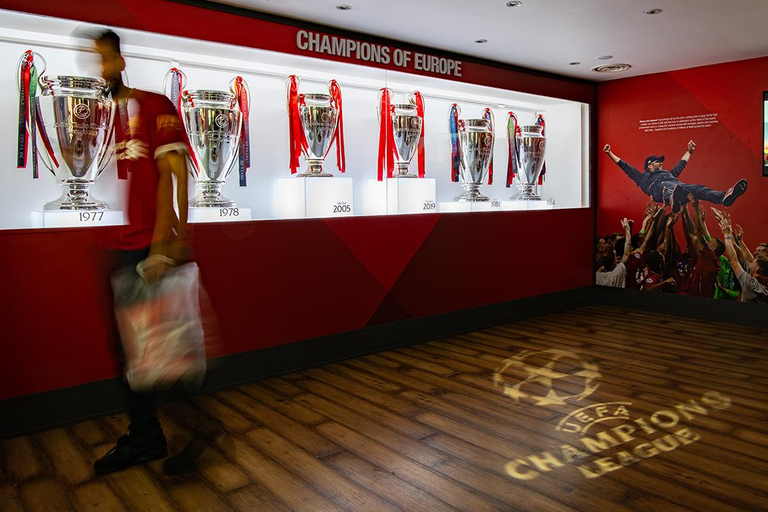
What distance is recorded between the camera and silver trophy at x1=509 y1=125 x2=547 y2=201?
5.17m

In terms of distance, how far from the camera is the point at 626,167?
5.66 m

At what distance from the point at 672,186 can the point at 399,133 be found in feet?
8.66

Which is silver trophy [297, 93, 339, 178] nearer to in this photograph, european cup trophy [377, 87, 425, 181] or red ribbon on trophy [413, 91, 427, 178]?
european cup trophy [377, 87, 425, 181]

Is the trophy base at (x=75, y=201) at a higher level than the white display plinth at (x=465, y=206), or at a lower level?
higher

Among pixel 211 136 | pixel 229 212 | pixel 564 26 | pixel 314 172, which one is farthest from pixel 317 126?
pixel 564 26

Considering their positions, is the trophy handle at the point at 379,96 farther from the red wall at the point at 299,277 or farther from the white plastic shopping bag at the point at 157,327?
the white plastic shopping bag at the point at 157,327

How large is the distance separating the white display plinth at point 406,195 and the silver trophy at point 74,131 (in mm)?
1892

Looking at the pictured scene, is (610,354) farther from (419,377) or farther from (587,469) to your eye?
(587,469)

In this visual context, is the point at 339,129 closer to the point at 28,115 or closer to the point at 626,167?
the point at 28,115

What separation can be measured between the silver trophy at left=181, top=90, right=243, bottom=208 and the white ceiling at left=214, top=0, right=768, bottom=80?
578mm

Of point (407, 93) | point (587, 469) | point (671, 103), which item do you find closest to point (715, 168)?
point (671, 103)

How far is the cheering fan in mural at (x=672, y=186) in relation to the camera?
502cm

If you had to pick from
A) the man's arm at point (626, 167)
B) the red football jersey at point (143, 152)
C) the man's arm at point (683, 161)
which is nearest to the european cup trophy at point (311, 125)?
the red football jersey at point (143, 152)

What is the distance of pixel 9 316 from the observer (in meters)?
2.67
